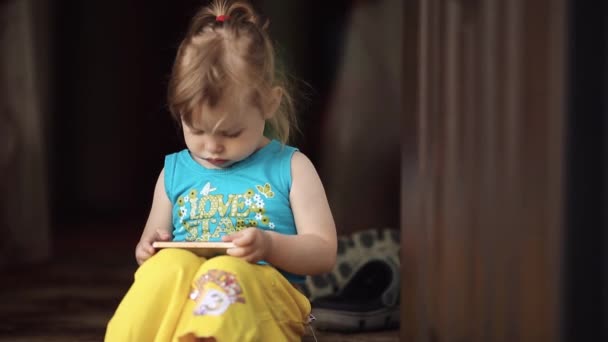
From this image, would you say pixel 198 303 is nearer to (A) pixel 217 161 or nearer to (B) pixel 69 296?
(A) pixel 217 161

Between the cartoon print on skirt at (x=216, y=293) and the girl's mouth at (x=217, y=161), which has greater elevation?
the girl's mouth at (x=217, y=161)

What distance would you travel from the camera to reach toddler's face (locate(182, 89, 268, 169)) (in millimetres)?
1286

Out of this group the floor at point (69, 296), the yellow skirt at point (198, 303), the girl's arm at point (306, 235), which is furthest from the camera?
the floor at point (69, 296)

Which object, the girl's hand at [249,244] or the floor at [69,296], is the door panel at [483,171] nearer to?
the girl's hand at [249,244]

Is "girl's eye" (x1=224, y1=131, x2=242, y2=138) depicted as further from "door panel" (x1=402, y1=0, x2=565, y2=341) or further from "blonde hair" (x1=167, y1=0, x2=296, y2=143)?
"door panel" (x1=402, y1=0, x2=565, y2=341)

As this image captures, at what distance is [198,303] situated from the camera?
1.14 meters

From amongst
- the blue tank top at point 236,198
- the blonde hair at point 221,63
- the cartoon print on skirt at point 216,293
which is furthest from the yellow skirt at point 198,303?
the blonde hair at point 221,63

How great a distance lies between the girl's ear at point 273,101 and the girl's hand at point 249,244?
22cm

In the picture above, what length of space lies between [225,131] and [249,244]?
0.20 meters

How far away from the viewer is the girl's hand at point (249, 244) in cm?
118

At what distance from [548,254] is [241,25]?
0.56 m

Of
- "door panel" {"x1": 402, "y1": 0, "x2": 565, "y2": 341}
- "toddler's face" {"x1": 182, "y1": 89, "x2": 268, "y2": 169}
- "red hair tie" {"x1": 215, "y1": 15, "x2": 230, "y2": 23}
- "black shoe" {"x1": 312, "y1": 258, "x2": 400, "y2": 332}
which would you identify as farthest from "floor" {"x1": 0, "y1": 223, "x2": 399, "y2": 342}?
"red hair tie" {"x1": 215, "y1": 15, "x2": 230, "y2": 23}

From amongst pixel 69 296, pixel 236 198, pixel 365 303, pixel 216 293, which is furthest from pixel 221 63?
pixel 69 296

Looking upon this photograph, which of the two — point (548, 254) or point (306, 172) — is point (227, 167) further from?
point (548, 254)
